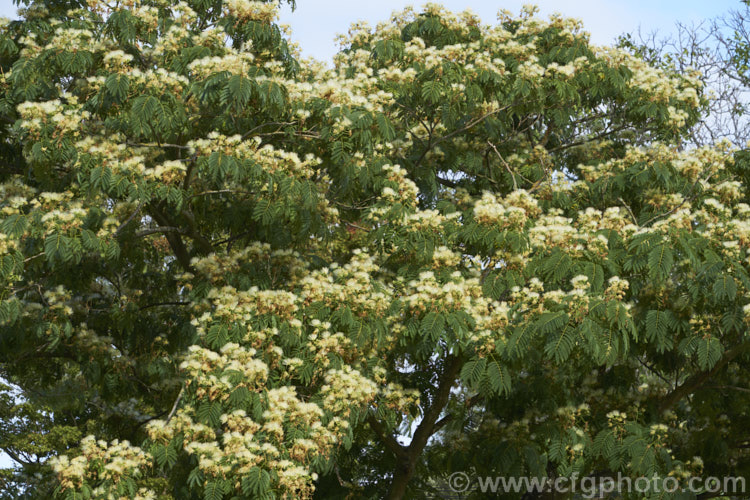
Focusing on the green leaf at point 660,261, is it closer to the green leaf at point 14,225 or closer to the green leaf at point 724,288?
the green leaf at point 724,288

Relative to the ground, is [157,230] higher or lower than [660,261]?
higher

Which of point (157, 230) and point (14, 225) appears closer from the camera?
point (14, 225)

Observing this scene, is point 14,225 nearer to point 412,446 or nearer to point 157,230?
point 157,230

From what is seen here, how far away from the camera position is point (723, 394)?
11.0 m

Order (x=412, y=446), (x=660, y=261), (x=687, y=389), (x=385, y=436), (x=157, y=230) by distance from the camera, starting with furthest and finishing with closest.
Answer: (x=412, y=446) → (x=687, y=389) → (x=385, y=436) → (x=157, y=230) → (x=660, y=261)

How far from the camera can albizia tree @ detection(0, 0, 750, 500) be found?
7742 mm

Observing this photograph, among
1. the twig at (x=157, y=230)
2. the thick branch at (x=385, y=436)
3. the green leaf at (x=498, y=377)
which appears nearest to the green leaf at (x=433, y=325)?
the green leaf at (x=498, y=377)

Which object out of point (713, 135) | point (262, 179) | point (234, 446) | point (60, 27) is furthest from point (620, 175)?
point (713, 135)

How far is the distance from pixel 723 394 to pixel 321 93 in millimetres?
6349

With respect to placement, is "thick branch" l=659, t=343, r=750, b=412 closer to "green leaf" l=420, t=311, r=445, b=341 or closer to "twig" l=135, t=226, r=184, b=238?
"green leaf" l=420, t=311, r=445, b=341

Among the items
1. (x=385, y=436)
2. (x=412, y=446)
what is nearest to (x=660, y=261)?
(x=385, y=436)

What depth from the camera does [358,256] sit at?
8.84 meters

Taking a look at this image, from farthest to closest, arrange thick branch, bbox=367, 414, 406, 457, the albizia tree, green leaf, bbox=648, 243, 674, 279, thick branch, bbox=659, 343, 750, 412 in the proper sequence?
thick branch, bbox=659, 343, 750, 412
thick branch, bbox=367, 414, 406, 457
green leaf, bbox=648, 243, 674, 279
the albizia tree

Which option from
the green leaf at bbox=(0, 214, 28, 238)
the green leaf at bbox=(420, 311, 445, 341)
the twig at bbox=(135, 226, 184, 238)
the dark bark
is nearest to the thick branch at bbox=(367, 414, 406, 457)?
the dark bark
